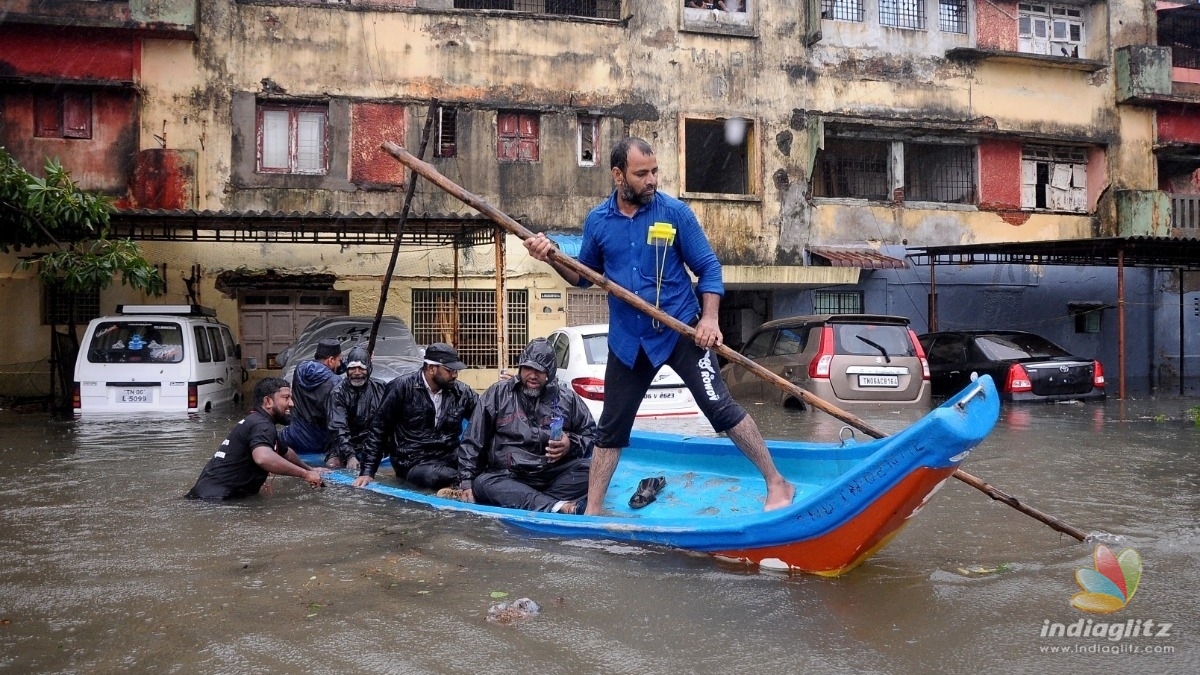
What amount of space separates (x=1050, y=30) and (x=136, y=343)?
19739 mm

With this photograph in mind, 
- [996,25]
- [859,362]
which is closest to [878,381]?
[859,362]

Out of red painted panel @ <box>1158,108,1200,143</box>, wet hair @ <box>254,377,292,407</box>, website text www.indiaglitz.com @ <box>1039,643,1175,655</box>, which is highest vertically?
red painted panel @ <box>1158,108,1200,143</box>

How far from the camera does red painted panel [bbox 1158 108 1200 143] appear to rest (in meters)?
21.4

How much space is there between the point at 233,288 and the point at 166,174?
2271 millimetres

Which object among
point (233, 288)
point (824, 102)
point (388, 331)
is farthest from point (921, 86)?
point (233, 288)

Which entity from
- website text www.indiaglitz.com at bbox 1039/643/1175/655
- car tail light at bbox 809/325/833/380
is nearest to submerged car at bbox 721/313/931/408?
car tail light at bbox 809/325/833/380

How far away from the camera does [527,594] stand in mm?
4078

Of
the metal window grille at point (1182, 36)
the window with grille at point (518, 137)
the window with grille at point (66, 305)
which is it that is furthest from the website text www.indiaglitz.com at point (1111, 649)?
the metal window grille at point (1182, 36)

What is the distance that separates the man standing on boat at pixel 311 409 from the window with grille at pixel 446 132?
10145 mm

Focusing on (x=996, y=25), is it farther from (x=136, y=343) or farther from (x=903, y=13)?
(x=136, y=343)

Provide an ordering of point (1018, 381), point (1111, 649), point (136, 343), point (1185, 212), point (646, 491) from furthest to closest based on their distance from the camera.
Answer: point (1185, 212), point (1018, 381), point (136, 343), point (646, 491), point (1111, 649)

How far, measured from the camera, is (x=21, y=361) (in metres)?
16.2

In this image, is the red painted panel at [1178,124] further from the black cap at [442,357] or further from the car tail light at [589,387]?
the black cap at [442,357]

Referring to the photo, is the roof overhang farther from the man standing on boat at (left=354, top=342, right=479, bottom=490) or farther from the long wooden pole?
the man standing on boat at (left=354, top=342, right=479, bottom=490)
